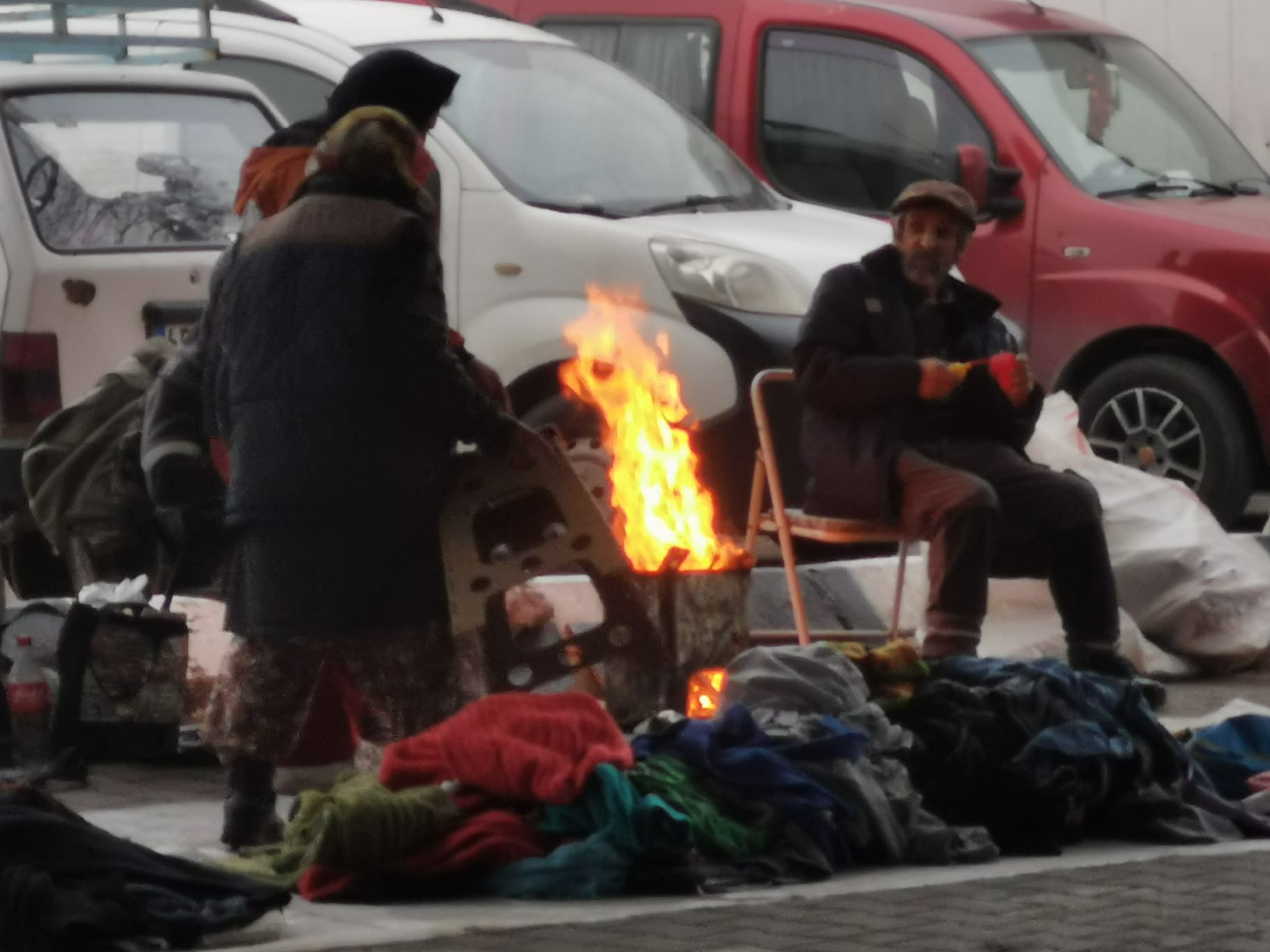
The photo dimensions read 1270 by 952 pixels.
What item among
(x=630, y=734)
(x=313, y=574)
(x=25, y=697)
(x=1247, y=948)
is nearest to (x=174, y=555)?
(x=25, y=697)

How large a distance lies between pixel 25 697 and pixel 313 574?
5.52 ft

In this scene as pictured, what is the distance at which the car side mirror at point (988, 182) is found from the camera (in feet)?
40.3

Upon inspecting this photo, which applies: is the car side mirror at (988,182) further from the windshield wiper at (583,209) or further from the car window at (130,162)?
the car window at (130,162)

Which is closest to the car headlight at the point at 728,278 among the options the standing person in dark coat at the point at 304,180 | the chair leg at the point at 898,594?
the chair leg at the point at 898,594

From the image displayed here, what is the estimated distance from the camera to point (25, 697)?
8.14 m

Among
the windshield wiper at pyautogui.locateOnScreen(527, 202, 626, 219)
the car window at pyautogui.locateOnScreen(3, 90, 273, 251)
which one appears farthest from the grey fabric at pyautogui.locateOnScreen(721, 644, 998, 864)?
the windshield wiper at pyautogui.locateOnScreen(527, 202, 626, 219)

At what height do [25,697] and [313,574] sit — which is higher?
[313,574]

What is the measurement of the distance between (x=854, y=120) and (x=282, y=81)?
275 cm

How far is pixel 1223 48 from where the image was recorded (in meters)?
16.5

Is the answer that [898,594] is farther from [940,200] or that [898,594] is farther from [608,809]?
[608,809]

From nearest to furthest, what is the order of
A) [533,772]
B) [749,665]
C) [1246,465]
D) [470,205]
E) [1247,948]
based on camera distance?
1. [1247,948]
2. [533,772]
3. [749,665]
4. [470,205]
5. [1246,465]

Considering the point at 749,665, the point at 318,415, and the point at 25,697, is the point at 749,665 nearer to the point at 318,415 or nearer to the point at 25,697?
the point at 318,415

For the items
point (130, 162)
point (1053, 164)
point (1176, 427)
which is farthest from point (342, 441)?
point (1053, 164)

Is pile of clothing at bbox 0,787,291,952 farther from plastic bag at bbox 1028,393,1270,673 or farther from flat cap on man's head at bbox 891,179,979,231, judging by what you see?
plastic bag at bbox 1028,393,1270,673
